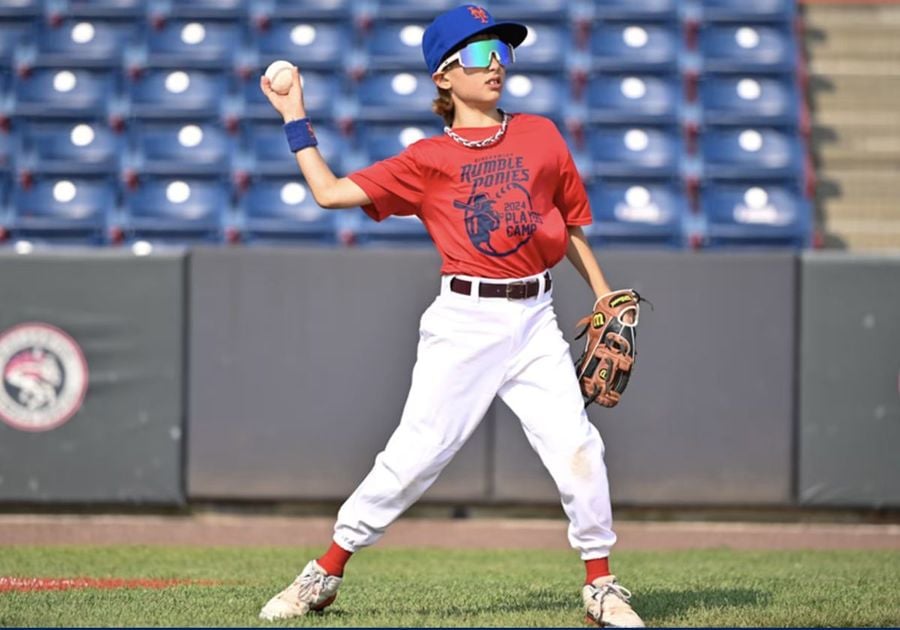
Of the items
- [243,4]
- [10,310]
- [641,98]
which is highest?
[243,4]

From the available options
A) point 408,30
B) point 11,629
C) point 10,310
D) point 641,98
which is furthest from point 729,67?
point 11,629

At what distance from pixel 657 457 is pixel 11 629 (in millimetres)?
4466

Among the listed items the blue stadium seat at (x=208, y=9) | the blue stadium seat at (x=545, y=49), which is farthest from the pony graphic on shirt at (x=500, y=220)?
the blue stadium seat at (x=208, y=9)

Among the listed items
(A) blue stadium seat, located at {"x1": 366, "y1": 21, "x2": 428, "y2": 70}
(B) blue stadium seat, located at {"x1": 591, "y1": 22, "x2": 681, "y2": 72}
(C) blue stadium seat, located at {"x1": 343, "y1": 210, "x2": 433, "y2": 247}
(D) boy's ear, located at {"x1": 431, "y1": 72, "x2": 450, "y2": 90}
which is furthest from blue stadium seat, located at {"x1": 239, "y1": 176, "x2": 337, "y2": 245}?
(D) boy's ear, located at {"x1": 431, "y1": 72, "x2": 450, "y2": 90}

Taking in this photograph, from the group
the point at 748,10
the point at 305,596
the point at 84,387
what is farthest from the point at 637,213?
the point at 305,596

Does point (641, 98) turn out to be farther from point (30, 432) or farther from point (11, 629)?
point (11, 629)

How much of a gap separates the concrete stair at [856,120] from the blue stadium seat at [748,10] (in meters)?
0.49

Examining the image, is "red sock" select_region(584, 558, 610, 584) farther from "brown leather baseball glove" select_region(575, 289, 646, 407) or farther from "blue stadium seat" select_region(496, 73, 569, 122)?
"blue stadium seat" select_region(496, 73, 569, 122)

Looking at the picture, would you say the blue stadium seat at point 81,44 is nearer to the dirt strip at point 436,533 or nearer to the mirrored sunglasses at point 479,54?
the dirt strip at point 436,533

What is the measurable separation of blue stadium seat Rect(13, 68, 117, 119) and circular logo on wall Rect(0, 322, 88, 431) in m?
2.49

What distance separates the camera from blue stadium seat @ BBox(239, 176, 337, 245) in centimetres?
944

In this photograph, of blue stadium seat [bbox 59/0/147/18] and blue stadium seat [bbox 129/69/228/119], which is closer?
blue stadium seat [bbox 129/69/228/119]

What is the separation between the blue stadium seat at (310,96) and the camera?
9.98m

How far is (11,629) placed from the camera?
4.16 m
